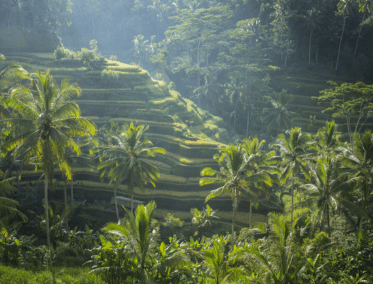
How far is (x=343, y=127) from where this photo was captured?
143 ft

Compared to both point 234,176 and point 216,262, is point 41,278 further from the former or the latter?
point 234,176

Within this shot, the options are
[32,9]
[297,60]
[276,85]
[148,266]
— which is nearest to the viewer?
[148,266]

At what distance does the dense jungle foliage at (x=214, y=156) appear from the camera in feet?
40.7

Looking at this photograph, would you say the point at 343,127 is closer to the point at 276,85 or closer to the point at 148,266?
the point at 276,85

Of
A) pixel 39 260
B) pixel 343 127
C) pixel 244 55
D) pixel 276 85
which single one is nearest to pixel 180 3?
pixel 244 55

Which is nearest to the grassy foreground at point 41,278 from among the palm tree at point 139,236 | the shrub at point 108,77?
the palm tree at point 139,236

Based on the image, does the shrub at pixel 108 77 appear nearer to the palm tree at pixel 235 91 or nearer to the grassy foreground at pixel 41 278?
the palm tree at pixel 235 91

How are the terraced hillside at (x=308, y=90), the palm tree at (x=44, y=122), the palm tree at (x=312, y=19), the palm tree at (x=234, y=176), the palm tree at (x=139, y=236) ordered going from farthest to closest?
the palm tree at (x=312, y=19) < the terraced hillside at (x=308, y=90) < the palm tree at (x=234, y=176) < the palm tree at (x=44, y=122) < the palm tree at (x=139, y=236)

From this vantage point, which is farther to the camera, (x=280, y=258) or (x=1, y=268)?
(x=1, y=268)

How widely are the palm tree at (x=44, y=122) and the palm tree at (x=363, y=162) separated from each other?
1848 cm

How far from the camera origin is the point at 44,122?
50.5 ft

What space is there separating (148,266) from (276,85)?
54.4 metres

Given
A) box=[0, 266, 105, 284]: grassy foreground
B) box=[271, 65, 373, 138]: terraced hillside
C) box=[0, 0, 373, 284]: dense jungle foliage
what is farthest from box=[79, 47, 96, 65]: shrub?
box=[0, 266, 105, 284]: grassy foreground

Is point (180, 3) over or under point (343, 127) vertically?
over
